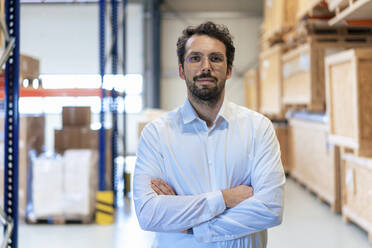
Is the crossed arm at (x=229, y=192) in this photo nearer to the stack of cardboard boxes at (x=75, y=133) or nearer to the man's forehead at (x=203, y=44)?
the man's forehead at (x=203, y=44)

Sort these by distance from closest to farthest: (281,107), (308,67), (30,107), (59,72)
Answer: (308,67), (281,107), (30,107), (59,72)

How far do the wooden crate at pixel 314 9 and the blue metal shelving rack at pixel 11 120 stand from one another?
432 centimetres

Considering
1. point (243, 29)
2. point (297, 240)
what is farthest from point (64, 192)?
point (243, 29)

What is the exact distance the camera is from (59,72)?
1380cm

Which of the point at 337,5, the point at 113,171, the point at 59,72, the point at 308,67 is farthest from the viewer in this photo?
the point at 59,72

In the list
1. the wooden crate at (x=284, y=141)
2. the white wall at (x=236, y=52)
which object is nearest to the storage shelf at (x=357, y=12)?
the wooden crate at (x=284, y=141)

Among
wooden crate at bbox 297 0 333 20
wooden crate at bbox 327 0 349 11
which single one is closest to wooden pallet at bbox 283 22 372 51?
wooden crate at bbox 297 0 333 20

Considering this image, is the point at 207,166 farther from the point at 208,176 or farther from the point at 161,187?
the point at 161,187

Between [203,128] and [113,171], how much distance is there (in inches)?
189

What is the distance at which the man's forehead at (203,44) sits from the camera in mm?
1952

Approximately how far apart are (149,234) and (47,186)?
1.61 m

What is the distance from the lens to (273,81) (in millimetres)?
8328

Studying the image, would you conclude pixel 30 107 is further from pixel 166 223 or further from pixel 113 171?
pixel 166 223

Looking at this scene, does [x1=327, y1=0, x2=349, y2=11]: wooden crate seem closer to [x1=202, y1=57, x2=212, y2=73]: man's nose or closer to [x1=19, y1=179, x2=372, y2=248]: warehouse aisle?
[x1=19, y1=179, x2=372, y2=248]: warehouse aisle
